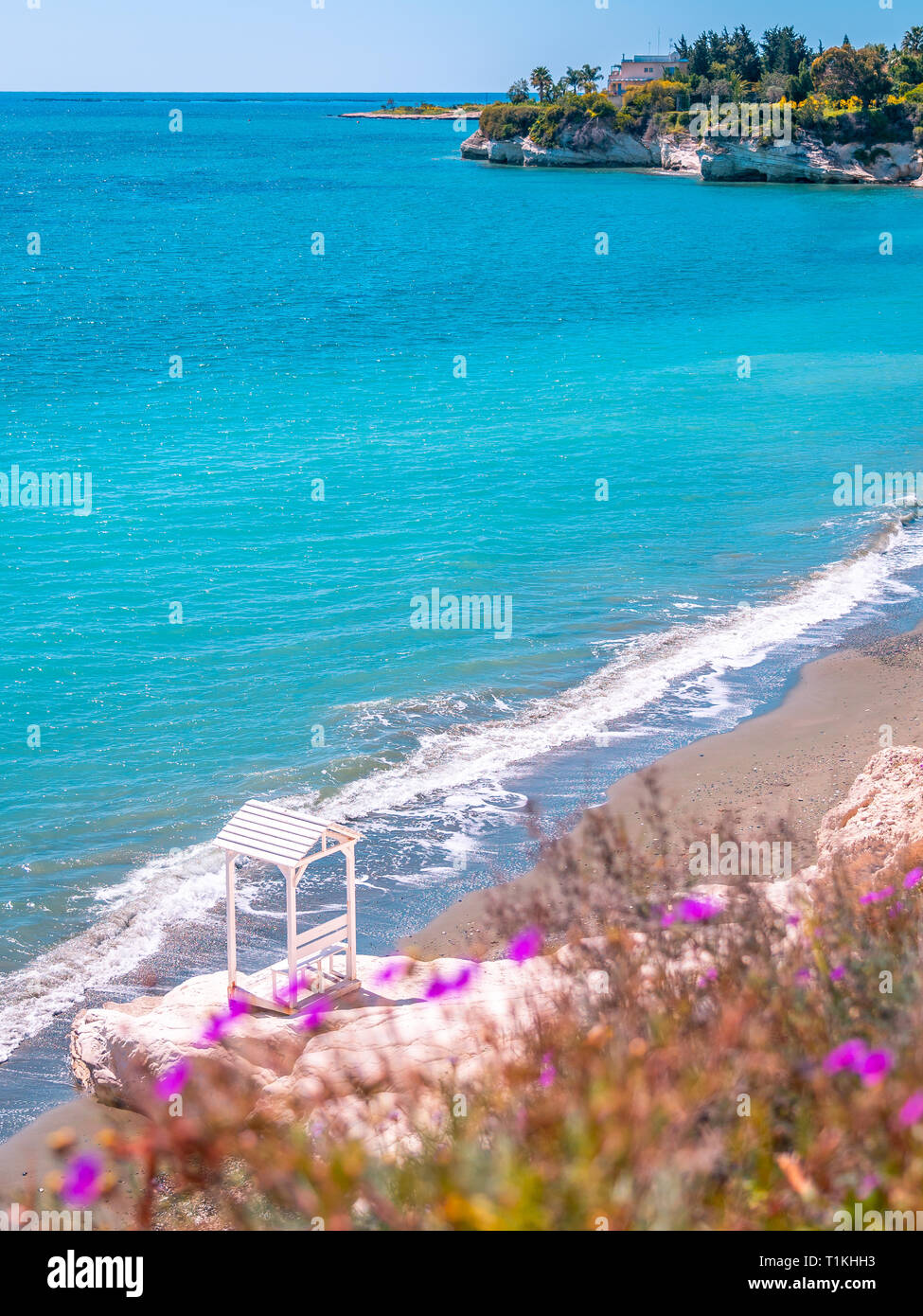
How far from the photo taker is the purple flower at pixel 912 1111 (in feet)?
13.0

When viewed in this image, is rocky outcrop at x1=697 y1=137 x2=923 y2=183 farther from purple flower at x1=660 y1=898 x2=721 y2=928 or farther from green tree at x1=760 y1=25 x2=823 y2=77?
purple flower at x1=660 y1=898 x2=721 y2=928

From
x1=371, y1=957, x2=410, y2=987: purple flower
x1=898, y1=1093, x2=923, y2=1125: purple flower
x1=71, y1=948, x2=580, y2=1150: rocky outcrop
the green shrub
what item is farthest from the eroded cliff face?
x1=898, y1=1093, x2=923, y2=1125: purple flower

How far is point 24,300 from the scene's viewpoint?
53.9m

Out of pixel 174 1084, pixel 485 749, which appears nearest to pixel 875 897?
pixel 174 1084

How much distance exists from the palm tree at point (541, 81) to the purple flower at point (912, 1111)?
152903mm

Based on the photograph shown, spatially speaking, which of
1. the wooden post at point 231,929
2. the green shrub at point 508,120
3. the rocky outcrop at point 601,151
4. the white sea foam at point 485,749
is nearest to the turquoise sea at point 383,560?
the white sea foam at point 485,749

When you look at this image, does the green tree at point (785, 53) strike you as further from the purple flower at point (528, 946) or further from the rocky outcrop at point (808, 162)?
the purple flower at point (528, 946)

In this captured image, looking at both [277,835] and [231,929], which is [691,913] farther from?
[231,929]

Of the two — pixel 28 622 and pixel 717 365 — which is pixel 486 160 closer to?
pixel 717 365

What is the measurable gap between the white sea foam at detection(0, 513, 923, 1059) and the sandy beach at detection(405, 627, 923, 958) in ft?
4.14

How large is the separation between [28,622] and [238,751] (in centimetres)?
676

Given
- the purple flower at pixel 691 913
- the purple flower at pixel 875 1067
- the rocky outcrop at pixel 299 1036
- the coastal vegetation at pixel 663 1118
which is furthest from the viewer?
the rocky outcrop at pixel 299 1036

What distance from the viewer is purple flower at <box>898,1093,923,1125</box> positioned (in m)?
3.95

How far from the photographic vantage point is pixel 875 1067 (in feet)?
14.1
